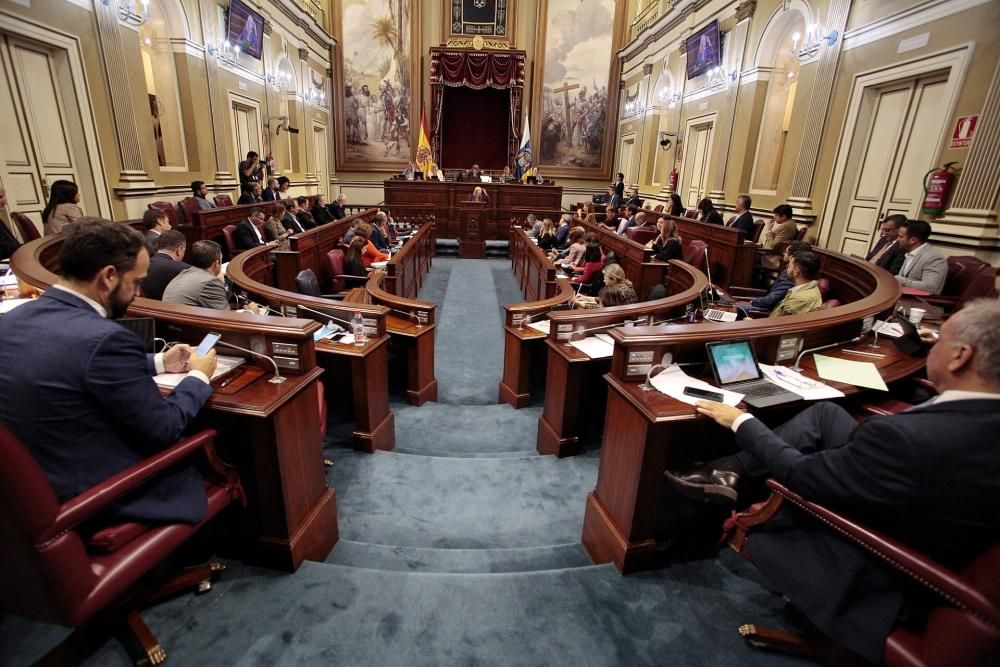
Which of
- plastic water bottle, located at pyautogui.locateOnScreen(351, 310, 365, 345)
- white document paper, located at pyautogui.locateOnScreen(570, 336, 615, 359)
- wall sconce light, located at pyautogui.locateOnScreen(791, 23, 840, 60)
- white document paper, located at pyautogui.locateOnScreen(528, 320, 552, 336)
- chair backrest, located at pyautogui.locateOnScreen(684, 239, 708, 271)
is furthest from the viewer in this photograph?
wall sconce light, located at pyautogui.locateOnScreen(791, 23, 840, 60)

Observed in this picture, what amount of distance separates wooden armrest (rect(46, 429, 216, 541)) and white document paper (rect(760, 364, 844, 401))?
2.21m

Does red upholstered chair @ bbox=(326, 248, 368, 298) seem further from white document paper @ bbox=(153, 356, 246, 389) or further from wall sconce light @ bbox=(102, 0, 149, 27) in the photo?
wall sconce light @ bbox=(102, 0, 149, 27)

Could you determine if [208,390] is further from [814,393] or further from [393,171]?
[393,171]

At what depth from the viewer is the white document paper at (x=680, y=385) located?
186 centimetres

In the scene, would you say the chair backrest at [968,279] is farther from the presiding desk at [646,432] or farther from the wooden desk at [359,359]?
the wooden desk at [359,359]

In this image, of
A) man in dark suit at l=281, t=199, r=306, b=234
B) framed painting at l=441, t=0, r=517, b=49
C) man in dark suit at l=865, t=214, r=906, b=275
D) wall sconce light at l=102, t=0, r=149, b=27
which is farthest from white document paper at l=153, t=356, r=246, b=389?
framed painting at l=441, t=0, r=517, b=49

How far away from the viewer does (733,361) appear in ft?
6.79

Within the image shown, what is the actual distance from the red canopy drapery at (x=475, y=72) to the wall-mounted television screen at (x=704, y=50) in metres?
5.47

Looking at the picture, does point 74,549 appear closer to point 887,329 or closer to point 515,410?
point 515,410

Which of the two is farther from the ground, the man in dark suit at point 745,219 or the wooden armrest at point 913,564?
the man in dark suit at point 745,219

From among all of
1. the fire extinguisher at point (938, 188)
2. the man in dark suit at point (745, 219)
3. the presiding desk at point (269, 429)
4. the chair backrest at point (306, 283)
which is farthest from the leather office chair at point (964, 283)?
the chair backrest at point (306, 283)

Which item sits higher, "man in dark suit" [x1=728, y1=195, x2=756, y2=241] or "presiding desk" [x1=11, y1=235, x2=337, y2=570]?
"man in dark suit" [x1=728, y1=195, x2=756, y2=241]

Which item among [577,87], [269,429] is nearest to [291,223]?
[269,429]

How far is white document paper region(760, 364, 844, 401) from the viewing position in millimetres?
1967
